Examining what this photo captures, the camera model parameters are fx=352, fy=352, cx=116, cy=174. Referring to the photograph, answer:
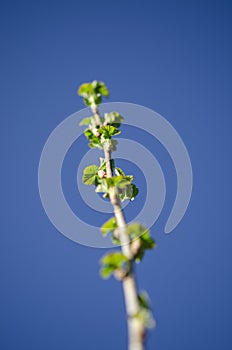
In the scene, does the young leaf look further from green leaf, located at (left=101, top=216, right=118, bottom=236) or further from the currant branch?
green leaf, located at (left=101, top=216, right=118, bottom=236)

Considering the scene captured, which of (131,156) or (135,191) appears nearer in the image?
(135,191)

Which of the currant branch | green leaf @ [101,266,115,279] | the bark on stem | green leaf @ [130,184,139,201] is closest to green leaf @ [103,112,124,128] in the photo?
the currant branch

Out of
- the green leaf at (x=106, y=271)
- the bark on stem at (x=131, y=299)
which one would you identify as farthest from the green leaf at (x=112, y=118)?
the green leaf at (x=106, y=271)

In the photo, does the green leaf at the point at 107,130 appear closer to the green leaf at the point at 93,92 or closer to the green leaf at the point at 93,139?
the green leaf at the point at 93,139

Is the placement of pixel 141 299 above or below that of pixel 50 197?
below

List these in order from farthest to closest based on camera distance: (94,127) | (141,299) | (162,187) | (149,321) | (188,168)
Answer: (188,168), (162,187), (94,127), (141,299), (149,321)

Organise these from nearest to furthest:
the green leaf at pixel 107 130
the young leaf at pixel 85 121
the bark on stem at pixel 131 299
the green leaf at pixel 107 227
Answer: the bark on stem at pixel 131 299 → the green leaf at pixel 107 227 → the green leaf at pixel 107 130 → the young leaf at pixel 85 121

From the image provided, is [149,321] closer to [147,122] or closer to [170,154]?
[170,154]

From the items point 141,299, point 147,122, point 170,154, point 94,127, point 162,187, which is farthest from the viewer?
point 147,122

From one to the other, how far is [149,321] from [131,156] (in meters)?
5.48

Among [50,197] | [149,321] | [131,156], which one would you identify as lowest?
[149,321]

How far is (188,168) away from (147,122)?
94.8 inches

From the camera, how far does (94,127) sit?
→ 572 cm

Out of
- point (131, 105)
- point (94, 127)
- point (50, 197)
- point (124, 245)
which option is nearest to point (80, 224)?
point (50, 197)
